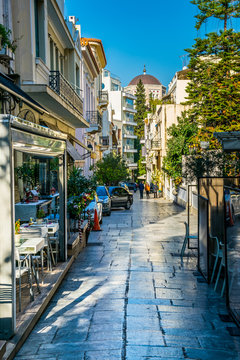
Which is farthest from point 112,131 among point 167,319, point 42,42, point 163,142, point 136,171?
point 167,319

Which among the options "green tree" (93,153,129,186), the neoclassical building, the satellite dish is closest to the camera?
the satellite dish

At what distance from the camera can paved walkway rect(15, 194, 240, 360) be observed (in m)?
5.23

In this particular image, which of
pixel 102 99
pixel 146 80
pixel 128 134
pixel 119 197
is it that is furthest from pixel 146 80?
pixel 119 197

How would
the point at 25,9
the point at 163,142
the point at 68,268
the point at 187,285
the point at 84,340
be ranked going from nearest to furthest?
the point at 84,340 → the point at 187,285 → the point at 68,268 → the point at 25,9 → the point at 163,142

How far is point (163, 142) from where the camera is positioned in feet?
139

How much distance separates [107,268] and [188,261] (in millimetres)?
2240

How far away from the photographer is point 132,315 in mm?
6488

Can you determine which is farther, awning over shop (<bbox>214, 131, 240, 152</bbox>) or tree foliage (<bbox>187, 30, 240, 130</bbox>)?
tree foliage (<bbox>187, 30, 240, 130</bbox>)

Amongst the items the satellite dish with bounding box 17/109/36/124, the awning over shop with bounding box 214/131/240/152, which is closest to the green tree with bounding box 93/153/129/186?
the satellite dish with bounding box 17/109/36/124

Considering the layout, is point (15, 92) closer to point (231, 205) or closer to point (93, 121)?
point (231, 205)

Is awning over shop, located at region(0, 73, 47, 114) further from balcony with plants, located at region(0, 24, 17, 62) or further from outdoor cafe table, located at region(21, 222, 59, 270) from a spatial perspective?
outdoor cafe table, located at region(21, 222, 59, 270)

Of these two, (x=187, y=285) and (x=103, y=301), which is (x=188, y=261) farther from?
(x=103, y=301)

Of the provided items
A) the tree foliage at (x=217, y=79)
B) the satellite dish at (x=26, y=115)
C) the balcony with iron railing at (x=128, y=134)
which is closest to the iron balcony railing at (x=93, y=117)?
the tree foliage at (x=217, y=79)

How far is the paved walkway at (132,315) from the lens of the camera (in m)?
5.23
